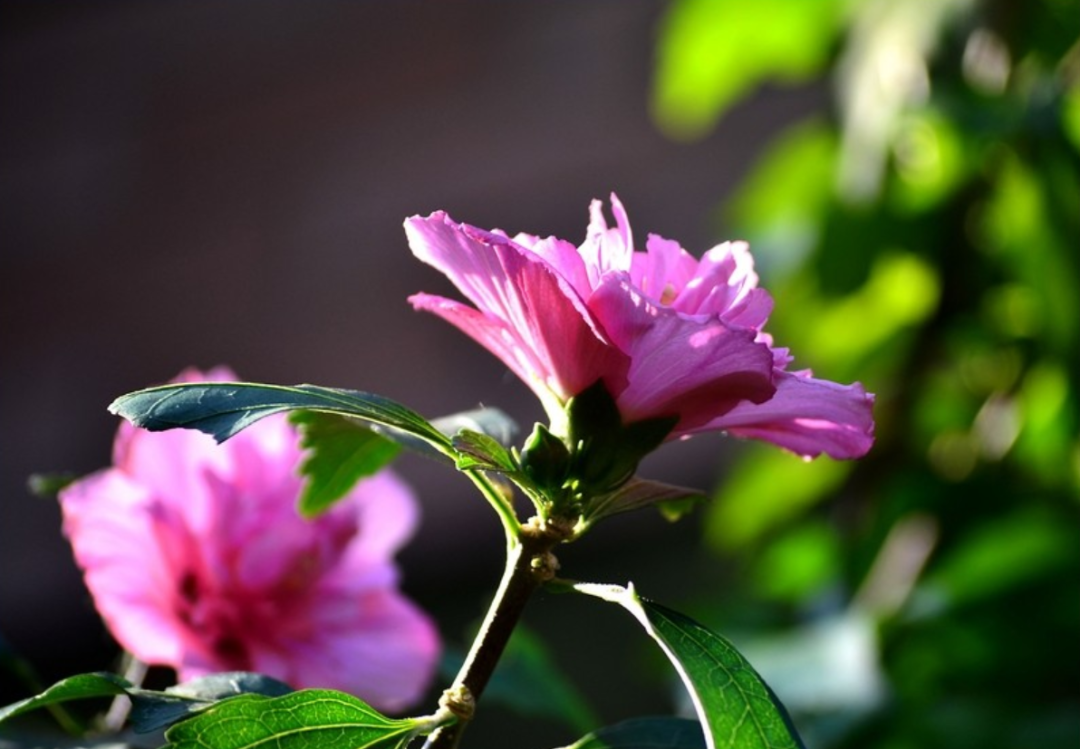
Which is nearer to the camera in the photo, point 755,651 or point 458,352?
point 755,651

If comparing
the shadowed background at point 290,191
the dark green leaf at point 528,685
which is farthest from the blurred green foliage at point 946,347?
the shadowed background at point 290,191

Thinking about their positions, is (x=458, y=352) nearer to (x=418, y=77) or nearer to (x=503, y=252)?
(x=418, y=77)

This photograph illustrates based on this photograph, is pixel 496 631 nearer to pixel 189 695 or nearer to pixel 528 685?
pixel 189 695

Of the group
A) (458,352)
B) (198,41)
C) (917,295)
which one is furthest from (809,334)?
(198,41)

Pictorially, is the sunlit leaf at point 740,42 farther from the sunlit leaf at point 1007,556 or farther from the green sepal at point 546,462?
the green sepal at point 546,462

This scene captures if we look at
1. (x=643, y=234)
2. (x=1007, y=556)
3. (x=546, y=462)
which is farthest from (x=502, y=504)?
(x=643, y=234)

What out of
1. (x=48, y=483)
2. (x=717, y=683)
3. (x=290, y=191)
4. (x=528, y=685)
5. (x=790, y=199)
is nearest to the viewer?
(x=717, y=683)
